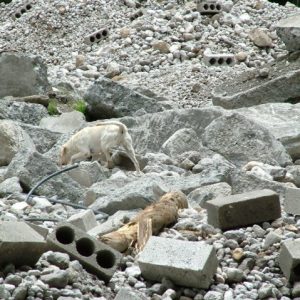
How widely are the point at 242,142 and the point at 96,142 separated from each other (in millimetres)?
1686

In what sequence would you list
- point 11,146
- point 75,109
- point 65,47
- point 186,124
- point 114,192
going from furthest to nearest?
point 65,47 < point 75,109 < point 186,124 < point 11,146 < point 114,192

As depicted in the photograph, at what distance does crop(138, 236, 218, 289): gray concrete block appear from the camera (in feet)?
18.1

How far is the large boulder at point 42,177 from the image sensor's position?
8.58 m

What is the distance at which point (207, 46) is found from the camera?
2056 cm

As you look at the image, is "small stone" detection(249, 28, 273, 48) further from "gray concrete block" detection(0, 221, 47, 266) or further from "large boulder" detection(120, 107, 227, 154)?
"gray concrete block" detection(0, 221, 47, 266)

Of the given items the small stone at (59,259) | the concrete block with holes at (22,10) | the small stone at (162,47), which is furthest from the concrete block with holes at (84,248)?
the concrete block with holes at (22,10)

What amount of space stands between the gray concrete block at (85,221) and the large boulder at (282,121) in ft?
15.1

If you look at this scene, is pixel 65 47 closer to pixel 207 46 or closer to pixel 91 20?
pixel 91 20

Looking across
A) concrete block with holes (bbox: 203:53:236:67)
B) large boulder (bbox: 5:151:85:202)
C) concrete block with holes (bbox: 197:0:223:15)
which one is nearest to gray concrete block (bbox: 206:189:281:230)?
large boulder (bbox: 5:151:85:202)

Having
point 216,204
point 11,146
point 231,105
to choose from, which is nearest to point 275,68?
point 231,105

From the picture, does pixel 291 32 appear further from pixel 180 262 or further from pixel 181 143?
pixel 180 262

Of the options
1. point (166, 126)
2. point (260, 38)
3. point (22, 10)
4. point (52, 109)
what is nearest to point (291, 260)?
point (166, 126)

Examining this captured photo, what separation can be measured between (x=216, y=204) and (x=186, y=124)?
5.21 m

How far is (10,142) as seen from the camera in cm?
1090
